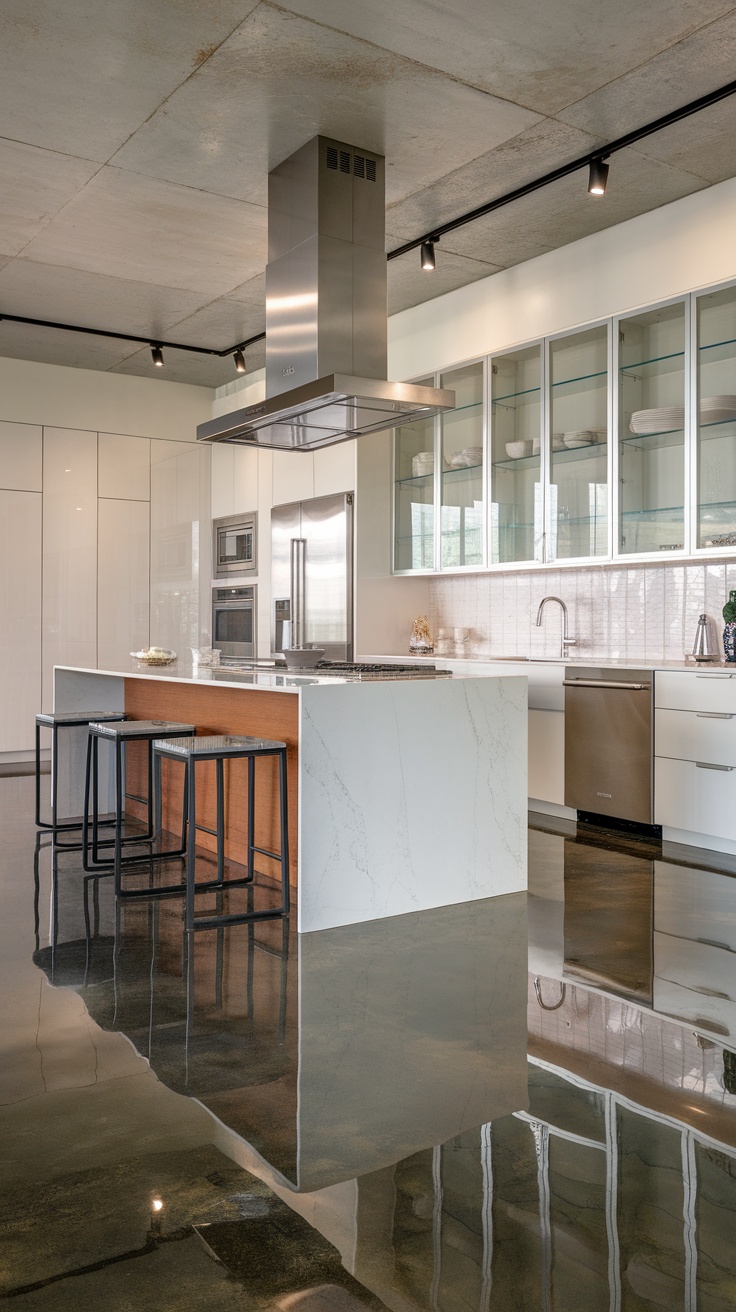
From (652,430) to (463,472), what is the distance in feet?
5.04

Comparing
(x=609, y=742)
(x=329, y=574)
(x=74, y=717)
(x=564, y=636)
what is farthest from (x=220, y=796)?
(x=329, y=574)

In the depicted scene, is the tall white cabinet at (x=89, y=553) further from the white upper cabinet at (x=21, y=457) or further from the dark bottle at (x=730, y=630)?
the dark bottle at (x=730, y=630)

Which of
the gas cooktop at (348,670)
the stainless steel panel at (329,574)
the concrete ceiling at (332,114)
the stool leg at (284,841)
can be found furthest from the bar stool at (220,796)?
the stainless steel panel at (329,574)

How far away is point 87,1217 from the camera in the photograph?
1722mm

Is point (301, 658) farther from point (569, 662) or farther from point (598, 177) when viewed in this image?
point (598, 177)

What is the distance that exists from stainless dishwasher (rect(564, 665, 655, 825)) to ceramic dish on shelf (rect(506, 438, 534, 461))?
4.63 feet

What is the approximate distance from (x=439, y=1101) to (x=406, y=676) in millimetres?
1980

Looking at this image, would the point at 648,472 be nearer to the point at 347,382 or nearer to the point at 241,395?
the point at 347,382

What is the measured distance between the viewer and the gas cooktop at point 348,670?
396 centimetres

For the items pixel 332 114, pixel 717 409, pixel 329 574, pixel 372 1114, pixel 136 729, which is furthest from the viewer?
pixel 329 574

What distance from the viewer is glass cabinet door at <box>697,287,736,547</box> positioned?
478cm

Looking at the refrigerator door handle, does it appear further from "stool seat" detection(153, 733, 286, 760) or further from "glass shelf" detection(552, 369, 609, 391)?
"stool seat" detection(153, 733, 286, 760)

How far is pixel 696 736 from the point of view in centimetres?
470

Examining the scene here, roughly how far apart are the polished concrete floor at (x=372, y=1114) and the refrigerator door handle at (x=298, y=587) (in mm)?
4090
